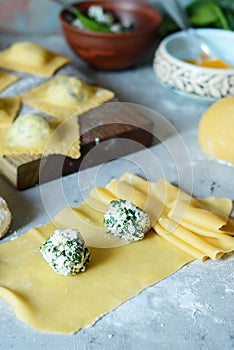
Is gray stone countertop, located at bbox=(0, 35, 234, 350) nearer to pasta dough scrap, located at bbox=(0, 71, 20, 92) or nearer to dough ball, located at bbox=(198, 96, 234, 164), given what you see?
dough ball, located at bbox=(198, 96, 234, 164)

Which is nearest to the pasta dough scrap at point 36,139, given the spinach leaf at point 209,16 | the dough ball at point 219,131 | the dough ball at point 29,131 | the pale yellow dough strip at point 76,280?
the dough ball at point 29,131

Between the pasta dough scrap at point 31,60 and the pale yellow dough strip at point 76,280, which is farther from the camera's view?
the pasta dough scrap at point 31,60

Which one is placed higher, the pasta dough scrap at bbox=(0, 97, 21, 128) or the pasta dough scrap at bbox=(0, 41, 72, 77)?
the pasta dough scrap at bbox=(0, 97, 21, 128)

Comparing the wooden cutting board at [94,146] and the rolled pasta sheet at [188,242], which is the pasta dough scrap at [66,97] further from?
the rolled pasta sheet at [188,242]

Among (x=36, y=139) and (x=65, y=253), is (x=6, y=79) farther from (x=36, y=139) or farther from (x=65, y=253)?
(x=65, y=253)

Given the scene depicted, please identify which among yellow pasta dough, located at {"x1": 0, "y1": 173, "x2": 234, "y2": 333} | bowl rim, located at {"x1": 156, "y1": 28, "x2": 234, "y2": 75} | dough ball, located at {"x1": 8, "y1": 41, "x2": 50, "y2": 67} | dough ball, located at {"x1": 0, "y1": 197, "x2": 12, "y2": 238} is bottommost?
bowl rim, located at {"x1": 156, "y1": 28, "x2": 234, "y2": 75}

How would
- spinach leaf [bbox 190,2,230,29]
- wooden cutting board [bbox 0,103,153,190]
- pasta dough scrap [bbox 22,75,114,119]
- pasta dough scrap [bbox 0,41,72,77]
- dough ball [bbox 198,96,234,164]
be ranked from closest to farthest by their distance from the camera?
wooden cutting board [bbox 0,103,153,190], dough ball [bbox 198,96,234,164], pasta dough scrap [bbox 22,75,114,119], pasta dough scrap [bbox 0,41,72,77], spinach leaf [bbox 190,2,230,29]

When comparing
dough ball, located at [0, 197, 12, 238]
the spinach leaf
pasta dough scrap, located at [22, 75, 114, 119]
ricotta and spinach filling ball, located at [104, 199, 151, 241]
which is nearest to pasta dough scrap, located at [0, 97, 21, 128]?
pasta dough scrap, located at [22, 75, 114, 119]

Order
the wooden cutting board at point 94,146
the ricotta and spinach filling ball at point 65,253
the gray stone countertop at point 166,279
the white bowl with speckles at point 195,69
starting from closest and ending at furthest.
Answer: the gray stone countertop at point 166,279 < the ricotta and spinach filling ball at point 65,253 < the wooden cutting board at point 94,146 < the white bowl with speckles at point 195,69
